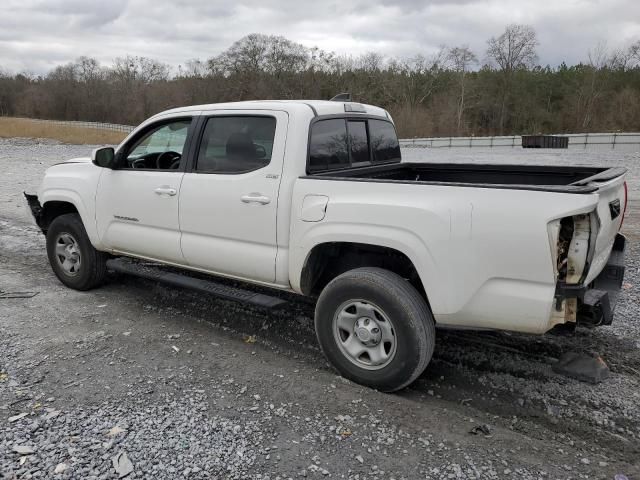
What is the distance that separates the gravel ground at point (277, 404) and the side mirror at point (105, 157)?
1.40 meters

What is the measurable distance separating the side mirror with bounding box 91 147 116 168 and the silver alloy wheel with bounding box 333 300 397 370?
2.77 metres

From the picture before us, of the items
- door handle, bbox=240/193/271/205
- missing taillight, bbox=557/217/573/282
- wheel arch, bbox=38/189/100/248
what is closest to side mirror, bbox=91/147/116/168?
wheel arch, bbox=38/189/100/248

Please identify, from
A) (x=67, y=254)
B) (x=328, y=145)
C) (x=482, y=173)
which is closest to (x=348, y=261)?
(x=328, y=145)

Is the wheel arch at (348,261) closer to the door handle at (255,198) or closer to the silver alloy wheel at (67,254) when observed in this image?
the door handle at (255,198)

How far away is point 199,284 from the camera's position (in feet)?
15.1

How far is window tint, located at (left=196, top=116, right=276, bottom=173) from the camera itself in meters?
4.12

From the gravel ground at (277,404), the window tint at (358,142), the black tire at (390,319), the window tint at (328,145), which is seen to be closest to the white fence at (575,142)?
the gravel ground at (277,404)

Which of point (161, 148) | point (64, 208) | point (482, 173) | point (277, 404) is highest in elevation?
point (161, 148)

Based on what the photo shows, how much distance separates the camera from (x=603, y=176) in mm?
3445

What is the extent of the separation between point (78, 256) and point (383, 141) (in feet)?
11.1

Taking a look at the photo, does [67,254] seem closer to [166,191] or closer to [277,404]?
[166,191]

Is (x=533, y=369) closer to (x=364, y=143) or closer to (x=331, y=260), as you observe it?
(x=331, y=260)

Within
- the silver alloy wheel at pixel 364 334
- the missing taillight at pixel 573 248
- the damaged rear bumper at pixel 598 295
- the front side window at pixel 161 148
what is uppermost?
the front side window at pixel 161 148

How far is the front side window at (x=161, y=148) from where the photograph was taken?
477 centimetres
